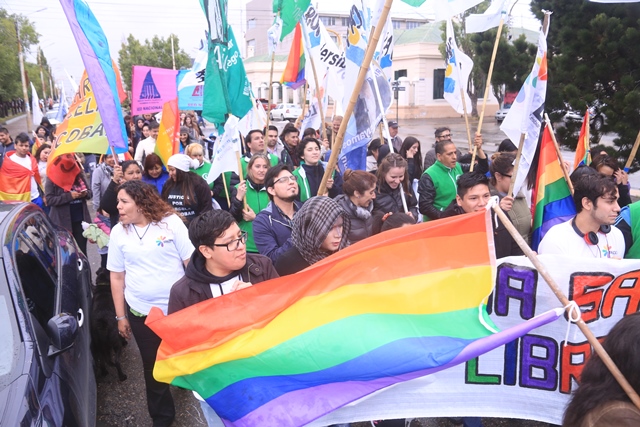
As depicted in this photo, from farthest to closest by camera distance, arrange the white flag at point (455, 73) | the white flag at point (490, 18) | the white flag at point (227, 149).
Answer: the white flag at point (455, 73) → the white flag at point (490, 18) → the white flag at point (227, 149)

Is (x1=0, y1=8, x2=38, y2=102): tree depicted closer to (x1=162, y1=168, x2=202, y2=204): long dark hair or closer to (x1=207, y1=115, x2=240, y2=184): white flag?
(x1=162, y1=168, x2=202, y2=204): long dark hair

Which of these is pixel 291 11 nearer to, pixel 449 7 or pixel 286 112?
pixel 449 7

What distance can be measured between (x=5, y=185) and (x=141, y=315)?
191 inches

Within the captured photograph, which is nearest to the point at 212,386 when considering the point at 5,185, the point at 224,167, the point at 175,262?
the point at 175,262

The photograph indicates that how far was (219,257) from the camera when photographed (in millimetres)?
2918

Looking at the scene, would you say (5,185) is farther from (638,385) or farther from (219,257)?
(638,385)

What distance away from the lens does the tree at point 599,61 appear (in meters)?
7.05

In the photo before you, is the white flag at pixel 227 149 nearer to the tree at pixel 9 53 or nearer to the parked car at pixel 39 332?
the parked car at pixel 39 332

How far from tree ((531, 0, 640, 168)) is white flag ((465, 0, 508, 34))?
5.79 feet

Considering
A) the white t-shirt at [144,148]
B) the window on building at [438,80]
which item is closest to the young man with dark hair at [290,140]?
the white t-shirt at [144,148]

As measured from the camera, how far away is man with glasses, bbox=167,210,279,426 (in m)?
2.90

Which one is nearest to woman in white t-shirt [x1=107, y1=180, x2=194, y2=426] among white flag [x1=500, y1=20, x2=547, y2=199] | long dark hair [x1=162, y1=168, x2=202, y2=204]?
long dark hair [x1=162, y1=168, x2=202, y2=204]

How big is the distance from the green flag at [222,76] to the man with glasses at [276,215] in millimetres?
876

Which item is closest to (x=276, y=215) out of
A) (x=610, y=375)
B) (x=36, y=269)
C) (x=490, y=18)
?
(x=36, y=269)
